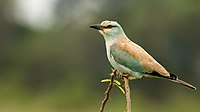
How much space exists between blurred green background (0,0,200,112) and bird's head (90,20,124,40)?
1080 centimetres

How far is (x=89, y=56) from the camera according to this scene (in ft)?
63.9

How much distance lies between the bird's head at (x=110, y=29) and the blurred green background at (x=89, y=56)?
10.8m

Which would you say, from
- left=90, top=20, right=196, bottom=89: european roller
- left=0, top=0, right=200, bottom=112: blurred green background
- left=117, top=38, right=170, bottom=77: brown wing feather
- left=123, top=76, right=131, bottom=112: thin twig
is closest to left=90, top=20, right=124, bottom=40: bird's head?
left=90, top=20, right=196, bottom=89: european roller

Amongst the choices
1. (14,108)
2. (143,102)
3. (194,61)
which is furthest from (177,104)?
(14,108)

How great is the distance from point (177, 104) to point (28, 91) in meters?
3.89

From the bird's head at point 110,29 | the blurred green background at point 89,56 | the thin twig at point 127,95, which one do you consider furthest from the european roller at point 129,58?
the blurred green background at point 89,56

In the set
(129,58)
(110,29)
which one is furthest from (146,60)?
(110,29)

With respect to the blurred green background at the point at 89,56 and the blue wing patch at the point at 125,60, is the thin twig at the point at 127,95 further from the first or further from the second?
the blurred green background at the point at 89,56

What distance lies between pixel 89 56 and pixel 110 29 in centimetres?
1503

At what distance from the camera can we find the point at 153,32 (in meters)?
19.3

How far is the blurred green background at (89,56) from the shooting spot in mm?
17203

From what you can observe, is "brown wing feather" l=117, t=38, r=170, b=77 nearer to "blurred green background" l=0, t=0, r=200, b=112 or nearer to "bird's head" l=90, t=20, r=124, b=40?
"bird's head" l=90, t=20, r=124, b=40

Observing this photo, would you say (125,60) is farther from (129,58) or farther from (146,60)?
(146,60)

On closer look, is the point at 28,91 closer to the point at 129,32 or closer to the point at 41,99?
the point at 41,99
